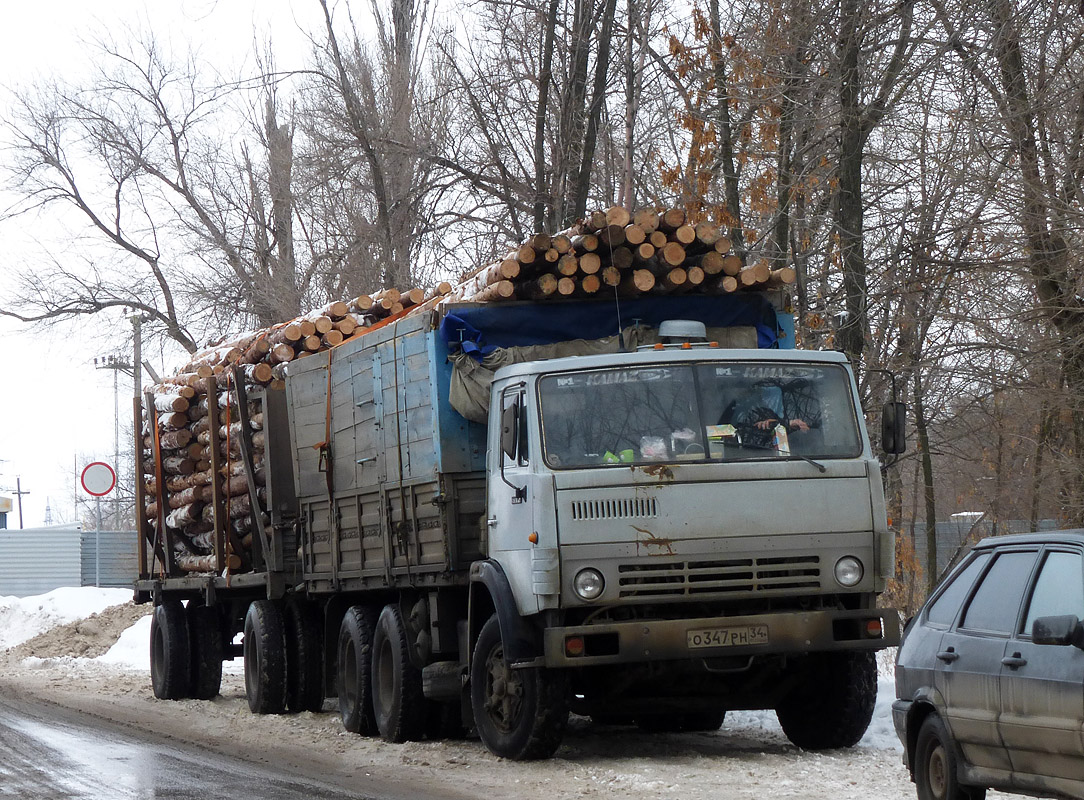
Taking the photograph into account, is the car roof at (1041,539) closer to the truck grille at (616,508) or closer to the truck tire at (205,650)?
the truck grille at (616,508)

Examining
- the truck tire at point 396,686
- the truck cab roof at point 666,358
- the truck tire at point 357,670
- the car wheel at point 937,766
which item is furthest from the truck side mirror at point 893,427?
the truck tire at point 357,670

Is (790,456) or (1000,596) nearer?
(1000,596)

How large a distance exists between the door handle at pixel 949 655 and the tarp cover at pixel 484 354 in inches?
157

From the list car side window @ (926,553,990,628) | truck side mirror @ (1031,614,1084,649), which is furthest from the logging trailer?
truck side mirror @ (1031,614,1084,649)

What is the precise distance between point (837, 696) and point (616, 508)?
2.14 metres

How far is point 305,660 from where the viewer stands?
1420cm

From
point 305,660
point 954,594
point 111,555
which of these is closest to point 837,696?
point 954,594

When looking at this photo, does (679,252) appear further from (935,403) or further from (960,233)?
(935,403)

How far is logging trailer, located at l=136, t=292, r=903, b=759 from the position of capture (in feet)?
29.5

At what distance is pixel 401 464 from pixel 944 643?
201 inches

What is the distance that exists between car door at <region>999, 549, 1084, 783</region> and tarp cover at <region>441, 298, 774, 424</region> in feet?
14.5

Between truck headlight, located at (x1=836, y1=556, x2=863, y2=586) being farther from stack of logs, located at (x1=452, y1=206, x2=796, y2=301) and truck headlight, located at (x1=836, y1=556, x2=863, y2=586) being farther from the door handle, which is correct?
stack of logs, located at (x1=452, y1=206, x2=796, y2=301)

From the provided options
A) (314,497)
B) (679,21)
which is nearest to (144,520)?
(314,497)

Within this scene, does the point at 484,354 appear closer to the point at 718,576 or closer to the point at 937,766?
the point at 718,576
